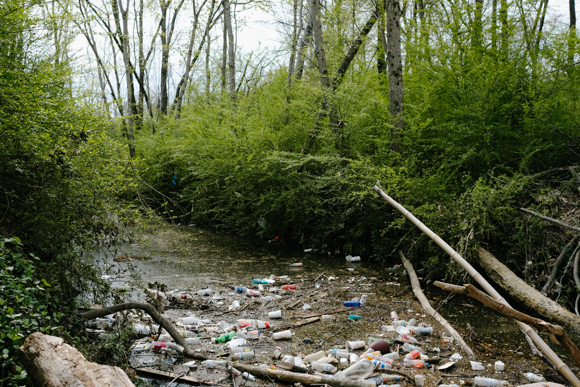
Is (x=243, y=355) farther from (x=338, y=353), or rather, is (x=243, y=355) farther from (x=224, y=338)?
(x=338, y=353)

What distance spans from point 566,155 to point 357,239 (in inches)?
137

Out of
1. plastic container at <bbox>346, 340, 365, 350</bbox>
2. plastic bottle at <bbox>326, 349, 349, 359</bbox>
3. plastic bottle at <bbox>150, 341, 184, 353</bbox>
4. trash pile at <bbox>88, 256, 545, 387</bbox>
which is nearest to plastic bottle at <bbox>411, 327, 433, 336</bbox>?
trash pile at <bbox>88, 256, 545, 387</bbox>

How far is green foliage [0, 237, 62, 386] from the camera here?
2.29m

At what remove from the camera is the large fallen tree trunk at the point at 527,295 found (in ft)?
11.0

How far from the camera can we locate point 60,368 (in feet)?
7.02

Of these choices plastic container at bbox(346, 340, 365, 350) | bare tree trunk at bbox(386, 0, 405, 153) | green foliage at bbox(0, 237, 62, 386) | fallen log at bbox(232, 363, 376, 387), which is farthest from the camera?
bare tree trunk at bbox(386, 0, 405, 153)

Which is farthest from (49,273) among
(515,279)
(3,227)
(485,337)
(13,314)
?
(515,279)

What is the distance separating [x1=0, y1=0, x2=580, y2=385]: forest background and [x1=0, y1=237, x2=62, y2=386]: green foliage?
0.04 feet

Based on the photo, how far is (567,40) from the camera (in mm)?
5891

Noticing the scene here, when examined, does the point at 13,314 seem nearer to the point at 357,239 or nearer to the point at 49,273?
the point at 49,273

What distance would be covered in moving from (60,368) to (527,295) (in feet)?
12.8

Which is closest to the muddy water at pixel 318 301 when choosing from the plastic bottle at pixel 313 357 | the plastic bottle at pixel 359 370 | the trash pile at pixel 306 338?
the trash pile at pixel 306 338

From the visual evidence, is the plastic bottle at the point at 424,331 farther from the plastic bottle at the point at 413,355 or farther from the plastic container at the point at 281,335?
the plastic container at the point at 281,335

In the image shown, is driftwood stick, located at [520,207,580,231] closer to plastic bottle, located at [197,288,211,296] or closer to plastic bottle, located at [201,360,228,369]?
plastic bottle, located at [201,360,228,369]
